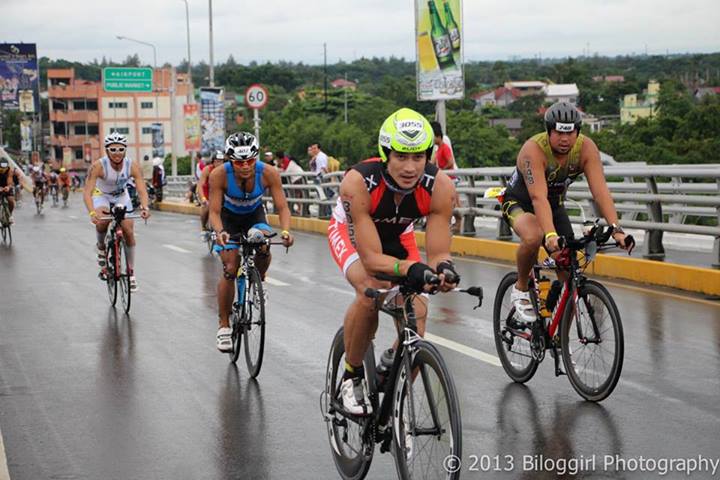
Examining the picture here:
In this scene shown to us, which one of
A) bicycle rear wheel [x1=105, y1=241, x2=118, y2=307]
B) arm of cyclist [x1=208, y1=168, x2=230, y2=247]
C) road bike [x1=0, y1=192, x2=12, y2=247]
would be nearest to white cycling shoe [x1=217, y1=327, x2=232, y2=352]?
arm of cyclist [x1=208, y1=168, x2=230, y2=247]

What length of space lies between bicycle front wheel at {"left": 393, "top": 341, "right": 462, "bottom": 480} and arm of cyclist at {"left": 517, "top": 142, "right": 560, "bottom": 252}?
2688 mm

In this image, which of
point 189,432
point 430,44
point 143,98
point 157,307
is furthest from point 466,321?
point 143,98

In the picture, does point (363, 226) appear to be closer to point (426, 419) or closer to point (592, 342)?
point (426, 419)

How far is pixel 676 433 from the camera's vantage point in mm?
6953

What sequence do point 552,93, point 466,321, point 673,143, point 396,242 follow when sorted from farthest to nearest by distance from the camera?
point 552,93
point 673,143
point 466,321
point 396,242

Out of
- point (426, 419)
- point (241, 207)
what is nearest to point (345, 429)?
point (426, 419)

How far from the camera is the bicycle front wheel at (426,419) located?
16.4 feet

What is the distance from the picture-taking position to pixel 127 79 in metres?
71.9

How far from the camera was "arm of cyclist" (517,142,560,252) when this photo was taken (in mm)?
7934

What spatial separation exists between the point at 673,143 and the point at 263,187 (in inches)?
2783

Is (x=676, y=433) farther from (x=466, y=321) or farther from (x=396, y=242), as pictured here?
(x=466, y=321)

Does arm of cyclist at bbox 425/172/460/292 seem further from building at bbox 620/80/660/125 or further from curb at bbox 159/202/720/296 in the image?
building at bbox 620/80/660/125

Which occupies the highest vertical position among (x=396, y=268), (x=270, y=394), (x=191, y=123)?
(x=191, y=123)

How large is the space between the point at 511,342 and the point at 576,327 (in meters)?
0.76
